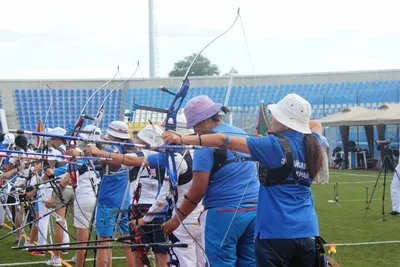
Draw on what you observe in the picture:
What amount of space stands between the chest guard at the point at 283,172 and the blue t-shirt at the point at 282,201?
0.07ft

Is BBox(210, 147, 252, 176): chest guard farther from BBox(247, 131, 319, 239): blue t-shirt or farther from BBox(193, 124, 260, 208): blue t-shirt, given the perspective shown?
BBox(247, 131, 319, 239): blue t-shirt

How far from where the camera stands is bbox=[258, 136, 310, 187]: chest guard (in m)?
4.20

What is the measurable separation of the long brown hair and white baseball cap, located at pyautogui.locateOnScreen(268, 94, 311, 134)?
55 mm

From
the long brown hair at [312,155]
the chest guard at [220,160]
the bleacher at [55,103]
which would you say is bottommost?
the bleacher at [55,103]

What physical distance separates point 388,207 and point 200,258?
1035cm

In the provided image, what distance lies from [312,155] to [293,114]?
0.27 meters

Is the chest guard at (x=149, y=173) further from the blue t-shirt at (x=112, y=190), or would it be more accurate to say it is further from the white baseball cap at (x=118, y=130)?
the white baseball cap at (x=118, y=130)

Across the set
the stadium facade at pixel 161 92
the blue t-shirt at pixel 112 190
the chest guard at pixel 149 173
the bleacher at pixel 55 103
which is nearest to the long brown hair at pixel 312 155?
the chest guard at pixel 149 173

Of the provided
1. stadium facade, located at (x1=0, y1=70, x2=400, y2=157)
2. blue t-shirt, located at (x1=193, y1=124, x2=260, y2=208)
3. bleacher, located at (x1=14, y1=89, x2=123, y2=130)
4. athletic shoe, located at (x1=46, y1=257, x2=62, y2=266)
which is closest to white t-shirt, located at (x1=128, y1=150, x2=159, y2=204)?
blue t-shirt, located at (x1=193, y1=124, x2=260, y2=208)

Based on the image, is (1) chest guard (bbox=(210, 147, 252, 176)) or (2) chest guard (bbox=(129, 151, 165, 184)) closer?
(1) chest guard (bbox=(210, 147, 252, 176))

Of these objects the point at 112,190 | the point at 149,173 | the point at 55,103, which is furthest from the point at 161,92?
the point at 149,173

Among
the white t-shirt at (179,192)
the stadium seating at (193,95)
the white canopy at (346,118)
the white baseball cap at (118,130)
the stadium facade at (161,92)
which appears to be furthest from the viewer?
the stadium facade at (161,92)

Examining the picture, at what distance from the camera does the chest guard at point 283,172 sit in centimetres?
420

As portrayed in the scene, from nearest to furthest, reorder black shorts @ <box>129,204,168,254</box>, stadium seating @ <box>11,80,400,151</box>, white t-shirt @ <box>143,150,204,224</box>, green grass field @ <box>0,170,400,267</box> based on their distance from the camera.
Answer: white t-shirt @ <box>143,150,204,224</box> → black shorts @ <box>129,204,168,254</box> → green grass field @ <box>0,170,400,267</box> → stadium seating @ <box>11,80,400,151</box>
